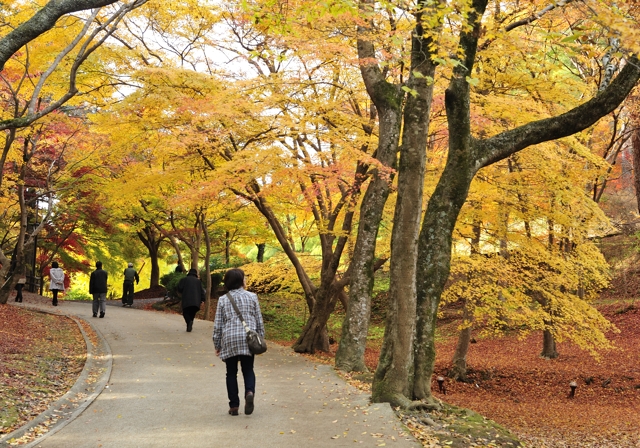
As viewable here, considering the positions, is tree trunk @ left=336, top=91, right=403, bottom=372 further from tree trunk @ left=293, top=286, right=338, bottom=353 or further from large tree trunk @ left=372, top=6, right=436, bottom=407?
large tree trunk @ left=372, top=6, right=436, bottom=407


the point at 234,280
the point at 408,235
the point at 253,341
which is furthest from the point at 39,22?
the point at 408,235

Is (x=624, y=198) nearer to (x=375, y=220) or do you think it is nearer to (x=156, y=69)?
(x=375, y=220)

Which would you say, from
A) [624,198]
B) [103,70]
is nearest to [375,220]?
[103,70]

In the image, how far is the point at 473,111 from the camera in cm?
1172

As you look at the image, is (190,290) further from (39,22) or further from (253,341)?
(39,22)

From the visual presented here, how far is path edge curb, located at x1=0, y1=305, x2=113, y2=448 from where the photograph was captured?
592 centimetres

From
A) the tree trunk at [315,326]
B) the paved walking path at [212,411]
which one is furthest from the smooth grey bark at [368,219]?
the tree trunk at [315,326]

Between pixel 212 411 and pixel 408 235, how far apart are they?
3044 mm

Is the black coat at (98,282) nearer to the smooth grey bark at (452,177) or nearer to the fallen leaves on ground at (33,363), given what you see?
the fallen leaves on ground at (33,363)

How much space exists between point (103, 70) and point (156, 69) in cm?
184

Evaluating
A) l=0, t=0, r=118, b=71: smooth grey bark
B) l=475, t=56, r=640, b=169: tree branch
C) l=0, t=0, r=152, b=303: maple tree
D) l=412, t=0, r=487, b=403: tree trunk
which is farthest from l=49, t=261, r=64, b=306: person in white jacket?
l=475, t=56, r=640, b=169: tree branch

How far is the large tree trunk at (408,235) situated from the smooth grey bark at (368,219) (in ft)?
12.1

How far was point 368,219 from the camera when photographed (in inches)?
453

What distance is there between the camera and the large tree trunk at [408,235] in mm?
7273
